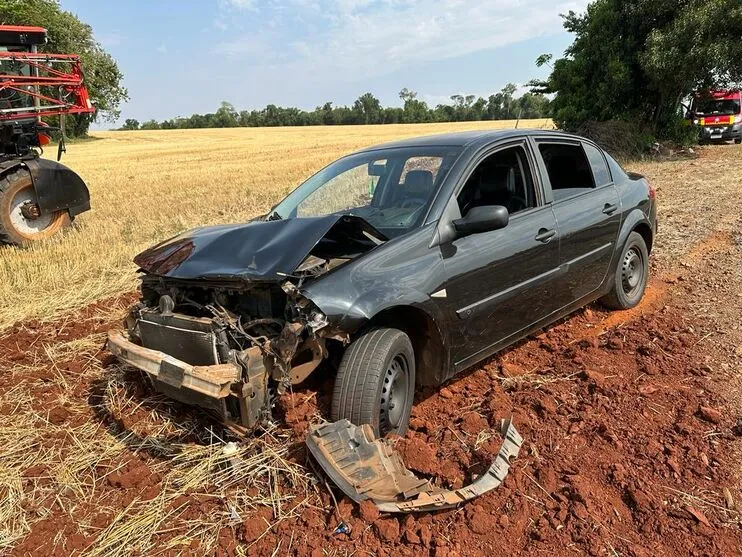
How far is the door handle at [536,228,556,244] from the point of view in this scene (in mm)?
4113

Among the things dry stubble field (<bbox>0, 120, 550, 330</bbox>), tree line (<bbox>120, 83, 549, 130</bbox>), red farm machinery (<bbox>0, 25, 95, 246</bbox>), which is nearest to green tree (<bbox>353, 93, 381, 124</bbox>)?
tree line (<bbox>120, 83, 549, 130</bbox>)

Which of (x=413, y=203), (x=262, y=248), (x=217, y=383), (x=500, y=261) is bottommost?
(x=217, y=383)

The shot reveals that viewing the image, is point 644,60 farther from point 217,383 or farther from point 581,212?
point 217,383

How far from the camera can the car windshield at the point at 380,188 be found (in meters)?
3.76

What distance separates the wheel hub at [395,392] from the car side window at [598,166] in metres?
2.71

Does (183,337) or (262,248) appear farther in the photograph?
(262,248)

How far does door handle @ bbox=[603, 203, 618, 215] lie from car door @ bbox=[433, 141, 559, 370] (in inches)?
33.0

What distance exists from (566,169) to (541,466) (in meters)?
2.64

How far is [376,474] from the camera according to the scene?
2770mm

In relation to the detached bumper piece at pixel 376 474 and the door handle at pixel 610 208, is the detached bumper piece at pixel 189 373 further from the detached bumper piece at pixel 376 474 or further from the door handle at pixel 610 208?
the door handle at pixel 610 208

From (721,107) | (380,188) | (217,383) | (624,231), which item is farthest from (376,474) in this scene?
(721,107)

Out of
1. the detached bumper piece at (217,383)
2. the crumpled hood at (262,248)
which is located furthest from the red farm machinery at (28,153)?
the detached bumper piece at (217,383)

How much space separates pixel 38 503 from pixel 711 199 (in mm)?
11178

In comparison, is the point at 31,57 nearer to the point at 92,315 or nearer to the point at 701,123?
the point at 92,315
